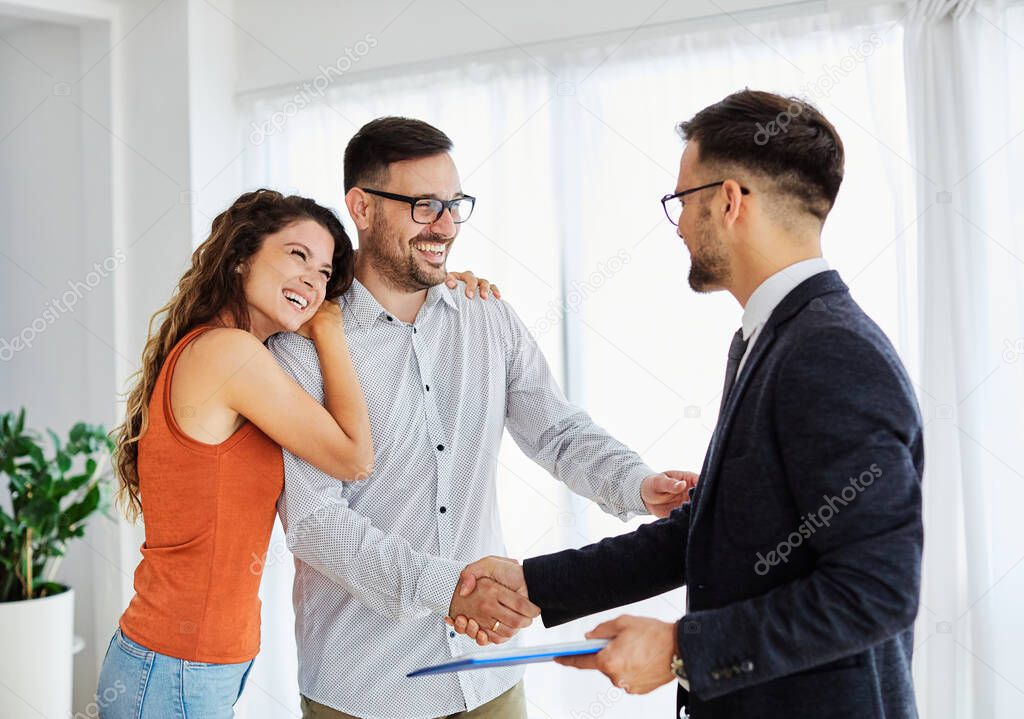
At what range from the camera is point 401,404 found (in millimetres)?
2127

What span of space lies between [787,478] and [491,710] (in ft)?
3.40

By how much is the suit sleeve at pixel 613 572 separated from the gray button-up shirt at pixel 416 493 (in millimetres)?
203

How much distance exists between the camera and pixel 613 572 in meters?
1.81

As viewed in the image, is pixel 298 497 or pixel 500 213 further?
pixel 500 213

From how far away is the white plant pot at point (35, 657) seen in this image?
342 cm

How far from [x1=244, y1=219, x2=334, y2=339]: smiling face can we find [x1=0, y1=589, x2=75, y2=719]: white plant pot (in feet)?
6.77

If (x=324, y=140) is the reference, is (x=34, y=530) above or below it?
below

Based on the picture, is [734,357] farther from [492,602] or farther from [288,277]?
[288,277]

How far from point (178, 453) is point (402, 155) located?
2.59 feet

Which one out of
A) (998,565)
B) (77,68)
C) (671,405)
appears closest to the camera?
(998,565)

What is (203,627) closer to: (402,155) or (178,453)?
(178,453)

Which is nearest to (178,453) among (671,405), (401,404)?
(401,404)

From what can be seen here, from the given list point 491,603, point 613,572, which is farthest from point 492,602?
point 613,572

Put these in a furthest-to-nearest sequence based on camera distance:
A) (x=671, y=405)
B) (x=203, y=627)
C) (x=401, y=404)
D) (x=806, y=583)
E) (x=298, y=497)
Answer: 1. (x=671, y=405)
2. (x=401, y=404)
3. (x=298, y=497)
4. (x=203, y=627)
5. (x=806, y=583)
